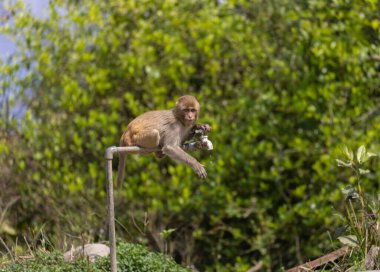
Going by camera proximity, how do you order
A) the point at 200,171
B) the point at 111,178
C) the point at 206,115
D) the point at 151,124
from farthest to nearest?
the point at 206,115
the point at 151,124
the point at 200,171
the point at 111,178

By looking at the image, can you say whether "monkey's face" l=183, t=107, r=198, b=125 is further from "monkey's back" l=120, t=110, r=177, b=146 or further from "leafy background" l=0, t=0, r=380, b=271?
"leafy background" l=0, t=0, r=380, b=271

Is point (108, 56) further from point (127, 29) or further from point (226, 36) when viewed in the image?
point (226, 36)

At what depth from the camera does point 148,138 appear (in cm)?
618

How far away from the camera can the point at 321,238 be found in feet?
34.1

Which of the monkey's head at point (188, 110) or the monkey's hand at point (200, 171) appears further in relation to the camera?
the monkey's head at point (188, 110)

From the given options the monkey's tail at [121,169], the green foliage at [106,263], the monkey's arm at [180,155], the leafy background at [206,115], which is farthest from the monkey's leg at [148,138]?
the leafy background at [206,115]

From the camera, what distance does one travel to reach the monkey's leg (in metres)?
6.14

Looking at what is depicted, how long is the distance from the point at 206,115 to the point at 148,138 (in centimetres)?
421

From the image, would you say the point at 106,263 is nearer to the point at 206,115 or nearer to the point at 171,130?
the point at 171,130

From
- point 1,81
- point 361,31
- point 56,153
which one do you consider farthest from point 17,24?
point 361,31

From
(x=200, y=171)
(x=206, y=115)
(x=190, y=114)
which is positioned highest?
(x=190, y=114)

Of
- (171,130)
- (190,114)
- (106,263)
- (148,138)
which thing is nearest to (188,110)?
(190,114)

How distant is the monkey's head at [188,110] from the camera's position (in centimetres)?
620

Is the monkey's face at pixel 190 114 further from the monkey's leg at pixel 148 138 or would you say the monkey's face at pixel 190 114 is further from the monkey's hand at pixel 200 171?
the monkey's hand at pixel 200 171
